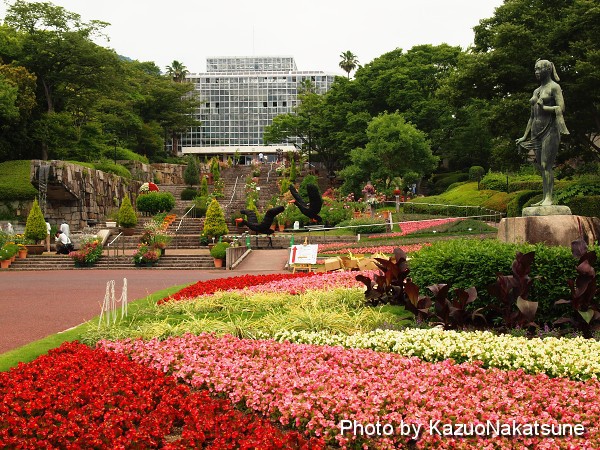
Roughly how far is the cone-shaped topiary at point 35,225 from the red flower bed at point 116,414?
22906 mm

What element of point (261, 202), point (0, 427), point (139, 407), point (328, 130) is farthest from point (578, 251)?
point (328, 130)

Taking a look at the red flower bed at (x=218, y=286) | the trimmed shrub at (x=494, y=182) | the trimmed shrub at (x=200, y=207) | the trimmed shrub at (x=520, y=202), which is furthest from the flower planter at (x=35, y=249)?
the trimmed shrub at (x=494, y=182)

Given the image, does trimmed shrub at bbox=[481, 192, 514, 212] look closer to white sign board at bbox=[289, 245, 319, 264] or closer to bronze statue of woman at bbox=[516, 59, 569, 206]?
white sign board at bbox=[289, 245, 319, 264]

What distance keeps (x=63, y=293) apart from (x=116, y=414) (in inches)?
427

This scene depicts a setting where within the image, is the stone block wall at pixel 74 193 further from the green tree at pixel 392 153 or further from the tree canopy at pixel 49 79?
the green tree at pixel 392 153

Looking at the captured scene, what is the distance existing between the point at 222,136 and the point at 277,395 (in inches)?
3328

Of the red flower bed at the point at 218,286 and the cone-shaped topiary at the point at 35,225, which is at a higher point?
the cone-shaped topiary at the point at 35,225

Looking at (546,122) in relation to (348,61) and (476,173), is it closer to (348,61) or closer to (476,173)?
(476,173)

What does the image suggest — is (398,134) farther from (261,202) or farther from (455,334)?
(455,334)

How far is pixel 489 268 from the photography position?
805cm

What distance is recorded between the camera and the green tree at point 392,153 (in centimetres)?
3672

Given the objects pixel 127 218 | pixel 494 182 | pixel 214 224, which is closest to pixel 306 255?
pixel 214 224

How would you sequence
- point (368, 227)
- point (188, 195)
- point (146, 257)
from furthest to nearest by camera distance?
1. point (188, 195)
2. point (368, 227)
3. point (146, 257)

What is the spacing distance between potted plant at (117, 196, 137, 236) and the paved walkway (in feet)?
31.5
